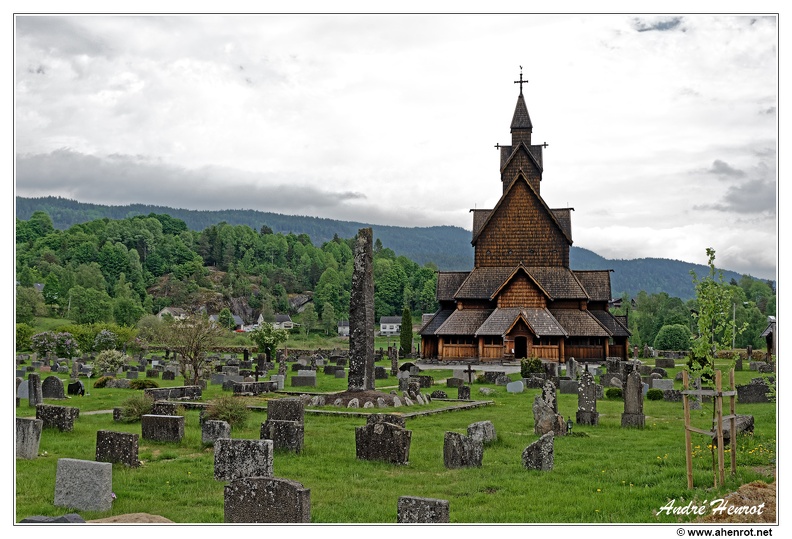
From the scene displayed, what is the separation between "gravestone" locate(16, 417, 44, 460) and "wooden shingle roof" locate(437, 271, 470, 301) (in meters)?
45.0

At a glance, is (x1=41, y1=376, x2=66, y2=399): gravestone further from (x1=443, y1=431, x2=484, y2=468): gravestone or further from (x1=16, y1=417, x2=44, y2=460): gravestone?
(x1=443, y1=431, x2=484, y2=468): gravestone

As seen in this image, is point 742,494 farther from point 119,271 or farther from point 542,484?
point 119,271

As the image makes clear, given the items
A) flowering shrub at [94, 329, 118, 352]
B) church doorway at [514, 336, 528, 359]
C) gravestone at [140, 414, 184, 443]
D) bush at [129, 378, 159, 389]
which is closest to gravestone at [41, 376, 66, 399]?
bush at [129, 378, 159, 389]

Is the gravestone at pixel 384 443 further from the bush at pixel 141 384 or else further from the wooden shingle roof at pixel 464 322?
the wooden shingle roof at pixel 464 322

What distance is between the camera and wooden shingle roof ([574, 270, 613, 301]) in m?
59.4

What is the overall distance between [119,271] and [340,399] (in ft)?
463

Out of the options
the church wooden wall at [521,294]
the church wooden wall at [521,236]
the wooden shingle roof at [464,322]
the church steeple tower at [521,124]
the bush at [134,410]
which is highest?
the church steeple tower at [521,124]

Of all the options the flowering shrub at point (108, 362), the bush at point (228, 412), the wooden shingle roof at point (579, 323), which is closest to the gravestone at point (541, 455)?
the bush at point (228, 412)

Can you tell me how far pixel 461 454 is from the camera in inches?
610

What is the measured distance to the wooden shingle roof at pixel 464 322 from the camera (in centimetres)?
5512

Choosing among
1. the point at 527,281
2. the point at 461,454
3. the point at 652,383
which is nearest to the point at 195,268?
the point at 527,281

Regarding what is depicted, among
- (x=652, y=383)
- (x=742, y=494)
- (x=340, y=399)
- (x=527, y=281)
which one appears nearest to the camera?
(x=742, y=494)

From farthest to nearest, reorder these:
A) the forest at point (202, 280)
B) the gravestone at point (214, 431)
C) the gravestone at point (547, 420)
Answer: the forest at point (202, 280) < the gravestone at point (547, 420) < the gravestone at point (214, 431)

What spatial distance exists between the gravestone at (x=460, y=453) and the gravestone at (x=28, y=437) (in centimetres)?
750
